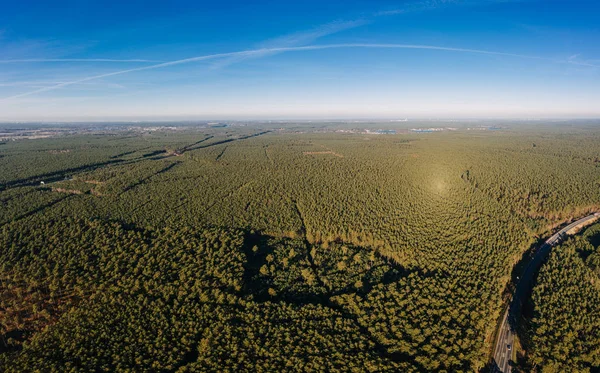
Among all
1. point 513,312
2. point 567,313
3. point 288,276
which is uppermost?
point 288,276

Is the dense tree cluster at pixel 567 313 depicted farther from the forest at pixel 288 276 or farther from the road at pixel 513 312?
the road at pixel 513 312

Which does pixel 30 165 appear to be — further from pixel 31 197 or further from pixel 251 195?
pixel 251 195

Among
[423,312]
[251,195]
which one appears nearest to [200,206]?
[251,195]

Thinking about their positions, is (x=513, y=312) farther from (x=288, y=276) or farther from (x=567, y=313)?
(x=288, y=276)

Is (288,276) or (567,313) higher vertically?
(288,276)

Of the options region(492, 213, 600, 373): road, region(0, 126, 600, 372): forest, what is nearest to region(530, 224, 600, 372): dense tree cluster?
region(0, 126, 600, 372): forest

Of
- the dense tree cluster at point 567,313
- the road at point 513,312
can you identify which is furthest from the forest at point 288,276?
the road at point 513,312

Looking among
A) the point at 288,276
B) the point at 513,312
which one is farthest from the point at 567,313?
the point at 288,276

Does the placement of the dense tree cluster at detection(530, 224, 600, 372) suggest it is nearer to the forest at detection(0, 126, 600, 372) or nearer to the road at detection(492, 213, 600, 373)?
the forest at detection(0, 126, 600, 372)
